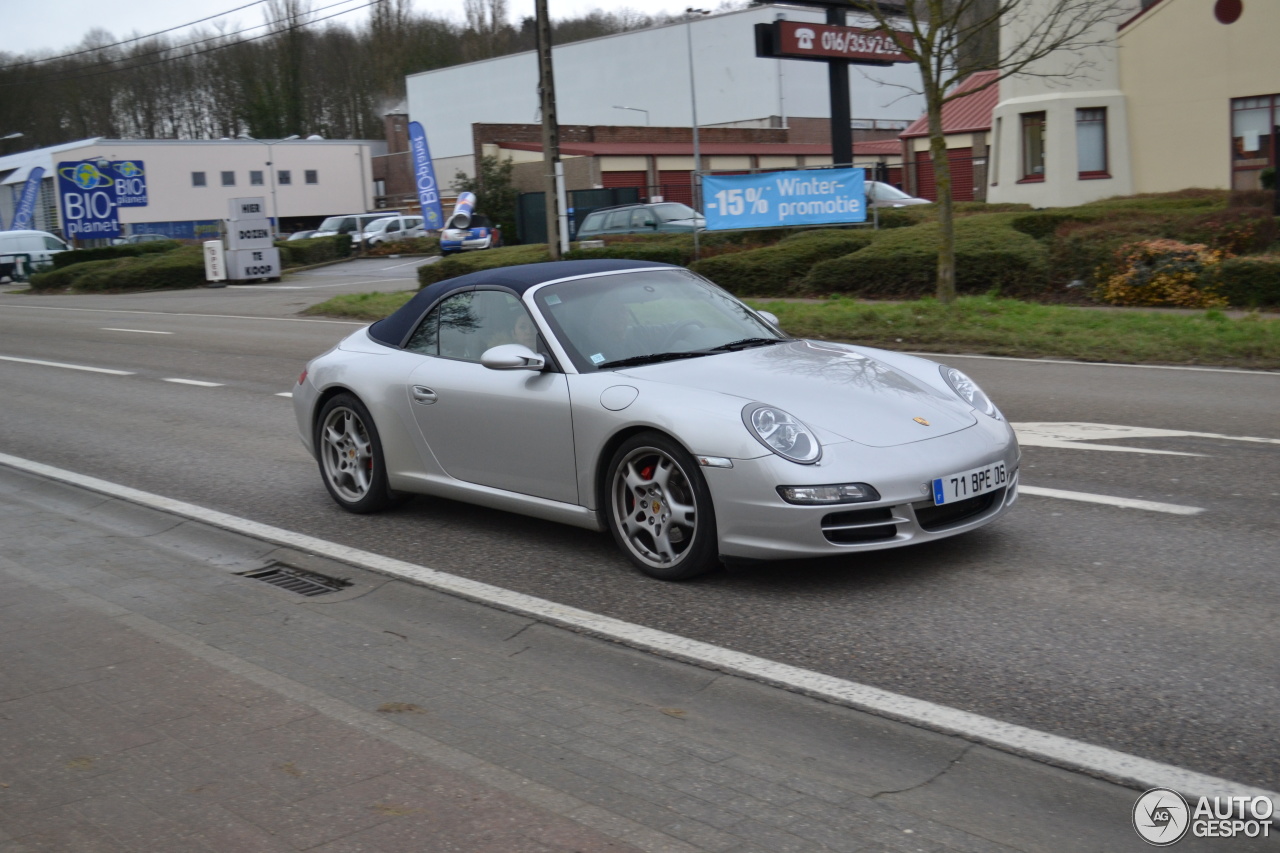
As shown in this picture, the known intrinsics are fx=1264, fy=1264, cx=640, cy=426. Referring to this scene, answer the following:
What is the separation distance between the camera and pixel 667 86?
246ft

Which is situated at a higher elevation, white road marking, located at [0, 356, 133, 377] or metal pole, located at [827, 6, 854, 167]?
metal pole, located at [827, 6, 854, 167]

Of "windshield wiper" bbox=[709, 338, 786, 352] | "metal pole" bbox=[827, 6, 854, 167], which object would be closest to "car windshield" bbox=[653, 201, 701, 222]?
"metal pole" bbox=[827, 6, 854, 167]

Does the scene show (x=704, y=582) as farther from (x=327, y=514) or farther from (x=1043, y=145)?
(x=1043, y=145)

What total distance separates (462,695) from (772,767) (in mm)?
1220

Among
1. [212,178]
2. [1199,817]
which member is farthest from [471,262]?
[212,178]

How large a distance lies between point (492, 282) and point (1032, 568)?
302 cm

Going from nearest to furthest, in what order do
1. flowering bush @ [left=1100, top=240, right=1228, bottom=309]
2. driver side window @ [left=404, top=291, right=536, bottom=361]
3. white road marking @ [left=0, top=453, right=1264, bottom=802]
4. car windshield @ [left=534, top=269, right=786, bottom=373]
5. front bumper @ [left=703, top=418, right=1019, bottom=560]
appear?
white road marking @ [left=0, top=453, right=1264, bottom=802] → front bumper @ [left=703, top=418, right=1019, bottom=560] → car windshield @ [left=534, top=269, right=786, bottom=373] → driver side window @ [left=404, top=291, right=536, bottom=361] → flowering bush @ [left=1100, top=240, right=1228, bottom=309]

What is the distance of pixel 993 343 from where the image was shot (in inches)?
522

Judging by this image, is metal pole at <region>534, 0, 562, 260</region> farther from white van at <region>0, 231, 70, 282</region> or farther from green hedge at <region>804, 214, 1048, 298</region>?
white van at <region>0, 231, 70, 282</region>

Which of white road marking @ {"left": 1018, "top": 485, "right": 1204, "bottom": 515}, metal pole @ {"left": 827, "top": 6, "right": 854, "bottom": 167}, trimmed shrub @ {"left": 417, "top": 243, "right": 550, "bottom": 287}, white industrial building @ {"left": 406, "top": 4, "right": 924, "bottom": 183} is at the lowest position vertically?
white road marking @ {"left": 1018, "top": 485, "right": 1204, "bottom": 515}

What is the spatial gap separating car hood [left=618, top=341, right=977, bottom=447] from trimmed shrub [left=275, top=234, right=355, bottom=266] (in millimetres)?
37457

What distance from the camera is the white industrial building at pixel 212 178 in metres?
67.1

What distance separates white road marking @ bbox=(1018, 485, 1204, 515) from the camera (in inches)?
249

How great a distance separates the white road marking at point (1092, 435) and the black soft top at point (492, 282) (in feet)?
10.0
